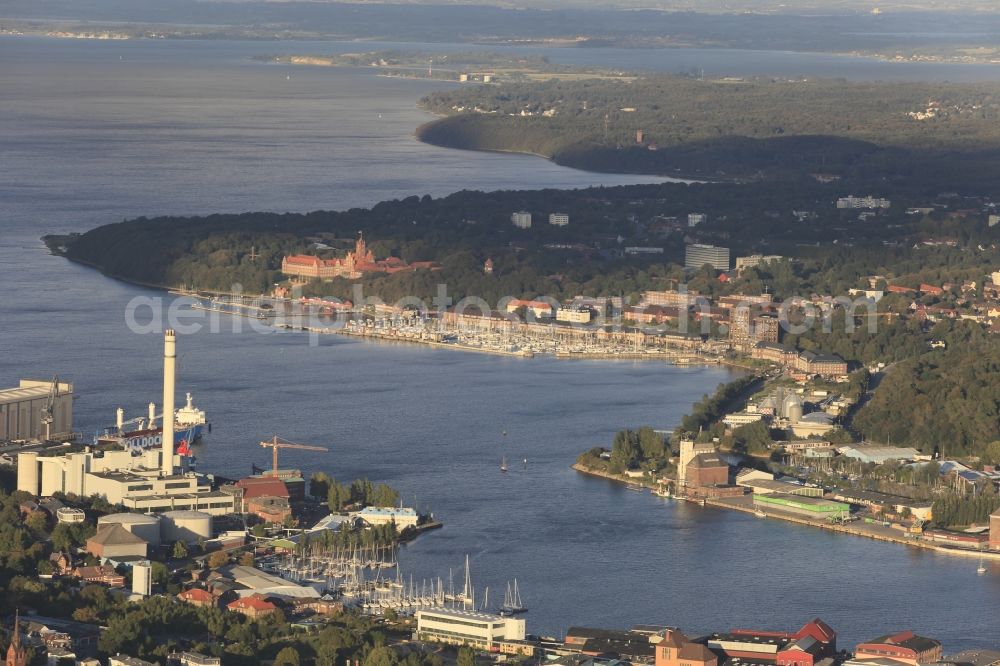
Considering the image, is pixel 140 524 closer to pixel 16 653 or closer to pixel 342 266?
pixel 16 653

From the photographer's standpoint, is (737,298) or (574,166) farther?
(574,166)

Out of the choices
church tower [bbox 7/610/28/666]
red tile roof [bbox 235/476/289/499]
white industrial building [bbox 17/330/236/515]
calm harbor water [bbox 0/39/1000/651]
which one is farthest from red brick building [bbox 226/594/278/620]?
red tile roof [bbox 235/476/289/499]

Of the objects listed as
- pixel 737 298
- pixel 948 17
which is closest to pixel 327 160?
pixel 737 298

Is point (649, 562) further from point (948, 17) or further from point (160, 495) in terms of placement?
point (948, 17)

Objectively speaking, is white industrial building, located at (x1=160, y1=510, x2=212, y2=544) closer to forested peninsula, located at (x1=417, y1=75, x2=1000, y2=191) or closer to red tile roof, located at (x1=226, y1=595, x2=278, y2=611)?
red tile roof, located at (x1=226, y1=595, x2=278, y2=611)

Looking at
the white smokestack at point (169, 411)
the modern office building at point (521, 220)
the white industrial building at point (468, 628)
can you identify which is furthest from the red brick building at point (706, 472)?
the modern office building at point (521, 220)
